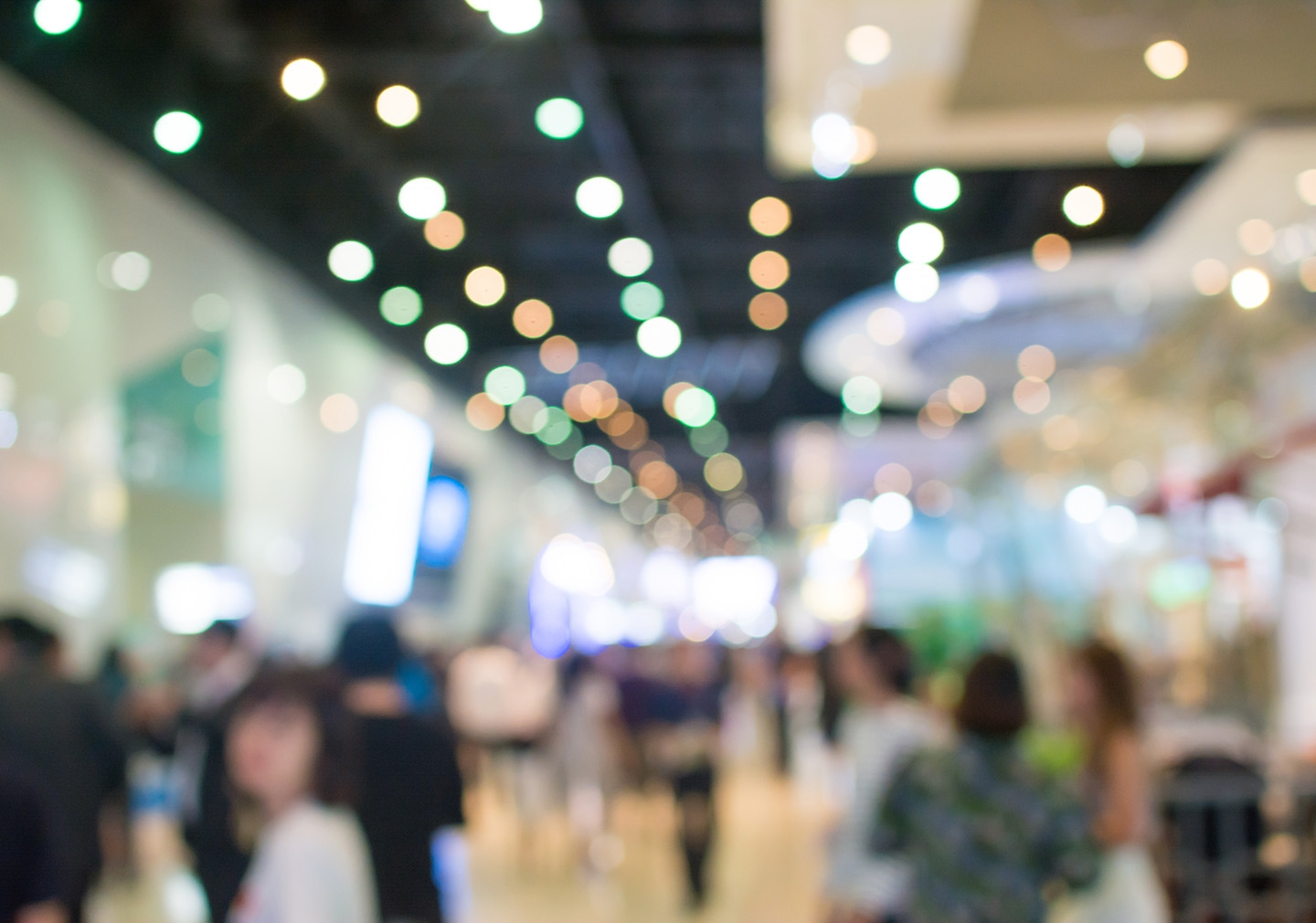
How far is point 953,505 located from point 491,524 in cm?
760

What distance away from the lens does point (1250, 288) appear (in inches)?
311

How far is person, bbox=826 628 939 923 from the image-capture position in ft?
11.5

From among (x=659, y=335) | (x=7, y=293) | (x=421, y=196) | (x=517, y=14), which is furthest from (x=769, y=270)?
(x=7, y=293)

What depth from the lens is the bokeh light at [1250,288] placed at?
7.80 meters

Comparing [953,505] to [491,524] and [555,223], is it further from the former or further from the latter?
[491,524]

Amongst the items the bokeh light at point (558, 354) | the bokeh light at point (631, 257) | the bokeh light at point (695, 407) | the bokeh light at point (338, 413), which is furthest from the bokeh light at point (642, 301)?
the bokeh light at point (695, 407)

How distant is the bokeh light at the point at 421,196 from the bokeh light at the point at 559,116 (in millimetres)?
1127

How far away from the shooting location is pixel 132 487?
29.9 feet

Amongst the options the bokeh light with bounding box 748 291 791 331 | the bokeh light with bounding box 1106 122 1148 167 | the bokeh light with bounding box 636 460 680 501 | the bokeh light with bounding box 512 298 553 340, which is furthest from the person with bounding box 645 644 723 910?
the bokeh light with bounding box 636 460 680 501

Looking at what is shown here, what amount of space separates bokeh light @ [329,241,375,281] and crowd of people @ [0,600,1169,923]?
5536mm

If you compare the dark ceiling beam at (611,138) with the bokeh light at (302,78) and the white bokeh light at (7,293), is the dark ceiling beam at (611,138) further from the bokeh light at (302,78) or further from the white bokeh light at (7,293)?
the white bokeh light at (7,293)

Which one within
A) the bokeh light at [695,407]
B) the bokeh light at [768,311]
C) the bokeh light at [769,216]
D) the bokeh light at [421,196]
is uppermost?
the bokeh light at [695,407]

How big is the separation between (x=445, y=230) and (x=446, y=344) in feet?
10.3

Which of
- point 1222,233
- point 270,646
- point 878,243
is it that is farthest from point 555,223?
point 1222,233
